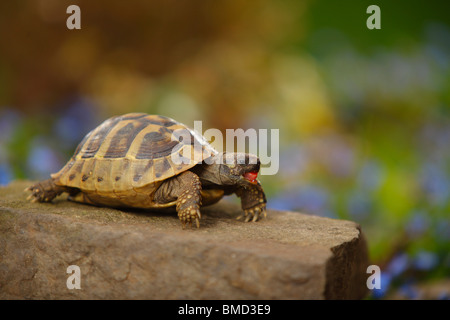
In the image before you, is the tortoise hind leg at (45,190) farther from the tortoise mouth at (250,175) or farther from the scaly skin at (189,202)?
the tortoise mouth at (250,175)

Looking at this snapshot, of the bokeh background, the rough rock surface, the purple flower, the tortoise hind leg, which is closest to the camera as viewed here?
the rough rock surface

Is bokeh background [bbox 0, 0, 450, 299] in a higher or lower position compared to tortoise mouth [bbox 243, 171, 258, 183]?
higher

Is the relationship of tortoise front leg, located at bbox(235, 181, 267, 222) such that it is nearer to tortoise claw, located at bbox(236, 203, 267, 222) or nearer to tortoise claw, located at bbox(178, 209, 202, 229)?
tortoise claw, located at bbox(236, 203, 267, 222)

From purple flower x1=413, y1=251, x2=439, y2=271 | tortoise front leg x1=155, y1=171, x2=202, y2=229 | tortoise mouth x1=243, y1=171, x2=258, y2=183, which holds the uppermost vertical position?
tortoise mouth x1=243, y1=171, x2=258, y2=183

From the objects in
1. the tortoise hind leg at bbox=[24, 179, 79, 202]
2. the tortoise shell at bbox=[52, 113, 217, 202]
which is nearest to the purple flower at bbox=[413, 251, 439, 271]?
the tortoise shell at bbox=[52, 113, 217, 202]

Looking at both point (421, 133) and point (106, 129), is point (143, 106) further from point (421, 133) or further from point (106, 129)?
point (421, 133)

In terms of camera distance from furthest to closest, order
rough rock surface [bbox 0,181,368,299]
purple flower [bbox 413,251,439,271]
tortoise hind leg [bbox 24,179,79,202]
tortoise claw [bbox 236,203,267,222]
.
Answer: purple flower [bbox 413,251,439,271] → tortoise hind leg [bbox 24,179,79,202] → tortoise claw [bbox 236,203,267,222] → rough rock surface [bbox 0,181,368,299]

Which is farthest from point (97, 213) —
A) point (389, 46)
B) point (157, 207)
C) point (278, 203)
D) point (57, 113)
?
point (389, 46)

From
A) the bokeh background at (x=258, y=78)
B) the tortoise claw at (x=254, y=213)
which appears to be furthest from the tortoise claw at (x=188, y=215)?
the bokeh background at (x=258, y=78)

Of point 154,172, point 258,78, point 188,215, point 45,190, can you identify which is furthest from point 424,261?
point 258,78
